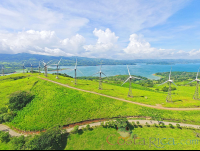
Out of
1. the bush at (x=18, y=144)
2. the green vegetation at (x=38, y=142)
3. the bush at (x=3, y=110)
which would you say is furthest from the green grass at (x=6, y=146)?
the bush at (x=3, y=110)

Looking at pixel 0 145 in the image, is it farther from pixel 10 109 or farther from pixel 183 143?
pixel 183 143

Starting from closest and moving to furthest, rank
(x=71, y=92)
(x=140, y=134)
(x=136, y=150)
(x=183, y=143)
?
(x=136, y=150)
(x=183, y=143)
(x=140, y=134)
(x=71, y=92)

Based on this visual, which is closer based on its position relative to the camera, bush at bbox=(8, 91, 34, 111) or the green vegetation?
the green vegetation

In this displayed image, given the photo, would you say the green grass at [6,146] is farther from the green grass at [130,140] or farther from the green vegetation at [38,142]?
the green grass at [130,140]

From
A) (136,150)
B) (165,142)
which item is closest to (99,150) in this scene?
(136,150)

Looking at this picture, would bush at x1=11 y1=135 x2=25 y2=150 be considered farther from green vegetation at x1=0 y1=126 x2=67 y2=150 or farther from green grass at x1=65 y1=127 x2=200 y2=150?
green grass at x1=65 y1=127 x2=200 y2=150

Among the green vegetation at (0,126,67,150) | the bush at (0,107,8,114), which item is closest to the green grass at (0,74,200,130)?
the bush at (0,107,8,114)

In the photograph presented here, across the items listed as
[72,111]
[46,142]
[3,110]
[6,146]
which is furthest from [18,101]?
[46,142]
